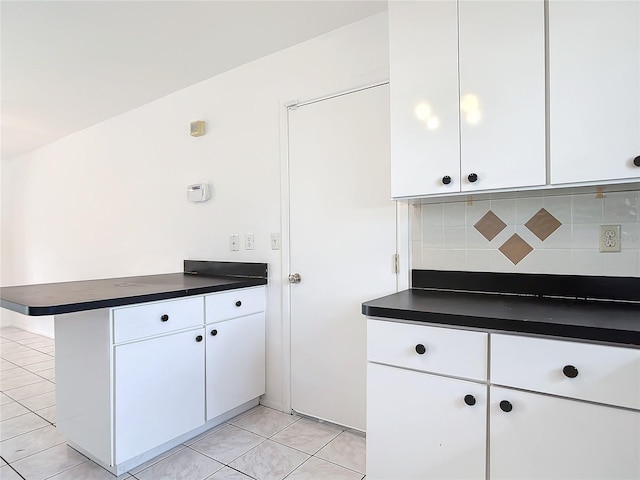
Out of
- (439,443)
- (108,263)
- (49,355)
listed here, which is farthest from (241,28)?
(49,355)

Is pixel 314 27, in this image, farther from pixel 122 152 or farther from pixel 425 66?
pixel 122 152

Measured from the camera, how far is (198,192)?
2.91 m

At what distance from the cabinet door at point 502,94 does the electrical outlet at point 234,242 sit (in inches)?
65.4

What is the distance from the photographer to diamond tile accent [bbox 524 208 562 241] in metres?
1.68

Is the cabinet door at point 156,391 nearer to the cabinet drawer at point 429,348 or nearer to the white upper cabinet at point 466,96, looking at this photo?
the cabinet drawer at point 429,348

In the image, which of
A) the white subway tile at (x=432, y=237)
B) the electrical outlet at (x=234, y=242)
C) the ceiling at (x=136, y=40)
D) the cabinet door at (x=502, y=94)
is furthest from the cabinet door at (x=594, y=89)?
the electrical outlet at (x=234, y=242)

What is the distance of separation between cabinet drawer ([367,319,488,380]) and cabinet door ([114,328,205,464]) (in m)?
1.09

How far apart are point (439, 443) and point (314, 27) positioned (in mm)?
2198

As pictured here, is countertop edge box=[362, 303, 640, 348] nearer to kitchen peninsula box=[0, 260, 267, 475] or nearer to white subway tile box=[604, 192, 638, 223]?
white subway tile box=[604, 192, 638, 223]

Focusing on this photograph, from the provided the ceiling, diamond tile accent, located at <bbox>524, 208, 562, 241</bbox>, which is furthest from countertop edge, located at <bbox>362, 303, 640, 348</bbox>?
the ceiling

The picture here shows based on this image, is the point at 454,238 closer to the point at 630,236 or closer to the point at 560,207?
the point at 560,207

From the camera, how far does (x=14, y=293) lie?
1.81m

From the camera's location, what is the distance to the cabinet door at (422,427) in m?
1.32

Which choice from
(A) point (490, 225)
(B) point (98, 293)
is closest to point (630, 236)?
(A) point (490, 225)
